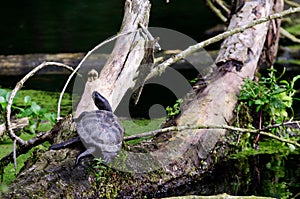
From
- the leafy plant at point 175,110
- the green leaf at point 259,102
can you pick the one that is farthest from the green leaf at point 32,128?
the green leaf at point 259,102

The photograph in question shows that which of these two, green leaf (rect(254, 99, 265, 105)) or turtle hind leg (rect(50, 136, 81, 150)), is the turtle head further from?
green leaf (rect(254, 99, 265, 105))

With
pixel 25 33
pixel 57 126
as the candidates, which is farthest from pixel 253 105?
pixel 25 33

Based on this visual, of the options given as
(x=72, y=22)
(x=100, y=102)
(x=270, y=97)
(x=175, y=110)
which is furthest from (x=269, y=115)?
(x=72, y=22)

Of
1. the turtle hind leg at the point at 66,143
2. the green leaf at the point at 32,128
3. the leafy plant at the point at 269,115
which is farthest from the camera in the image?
the green leaf at the point at 32,128

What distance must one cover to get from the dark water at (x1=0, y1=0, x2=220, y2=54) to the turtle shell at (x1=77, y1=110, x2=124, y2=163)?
3.18 metres

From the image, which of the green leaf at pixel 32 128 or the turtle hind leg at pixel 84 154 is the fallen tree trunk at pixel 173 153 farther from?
the green leaf at pixel 32 128

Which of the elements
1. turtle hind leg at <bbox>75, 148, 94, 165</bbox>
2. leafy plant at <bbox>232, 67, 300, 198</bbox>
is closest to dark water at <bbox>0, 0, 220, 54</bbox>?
leafy plant at <bbox>232, 67, 300, 198</bbox>

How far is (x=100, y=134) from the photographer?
2.32 m

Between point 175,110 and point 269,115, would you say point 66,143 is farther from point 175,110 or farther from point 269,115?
point 269,115

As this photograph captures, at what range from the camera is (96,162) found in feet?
7.59

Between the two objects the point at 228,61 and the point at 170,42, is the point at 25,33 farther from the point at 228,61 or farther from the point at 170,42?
the point at 228,61

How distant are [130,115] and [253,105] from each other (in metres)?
0.87

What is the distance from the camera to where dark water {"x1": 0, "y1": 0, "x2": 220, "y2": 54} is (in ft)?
19.0

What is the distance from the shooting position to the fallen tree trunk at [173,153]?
2.21m
